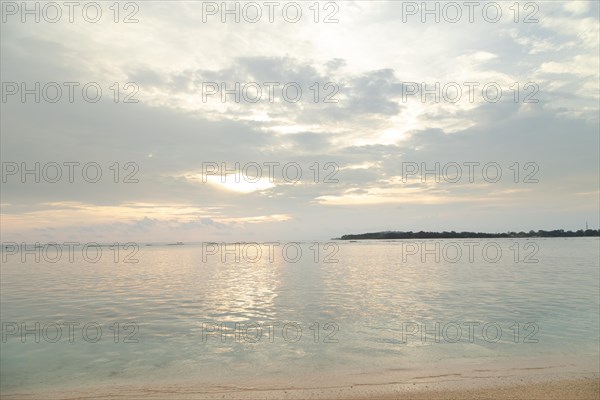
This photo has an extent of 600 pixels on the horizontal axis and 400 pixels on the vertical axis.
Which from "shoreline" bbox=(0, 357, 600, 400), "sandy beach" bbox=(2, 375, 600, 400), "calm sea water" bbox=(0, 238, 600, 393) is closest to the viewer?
"sandy beach" bbox=(2, 375, 600, 400)

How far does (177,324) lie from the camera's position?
2334cm

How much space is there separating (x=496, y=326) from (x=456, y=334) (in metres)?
3.64

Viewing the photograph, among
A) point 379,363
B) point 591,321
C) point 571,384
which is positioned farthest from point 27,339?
point 591,321

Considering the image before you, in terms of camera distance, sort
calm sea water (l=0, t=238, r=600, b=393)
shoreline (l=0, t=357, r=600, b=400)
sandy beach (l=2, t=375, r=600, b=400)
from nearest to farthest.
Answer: sandy beach (l=2, t=375, r=600, b=400), shoreline (l=0, t=357, r=600, b=400), calm sea water (l=0, t=238, r=600, b=393)

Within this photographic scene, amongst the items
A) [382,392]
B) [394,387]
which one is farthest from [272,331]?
[382,392]

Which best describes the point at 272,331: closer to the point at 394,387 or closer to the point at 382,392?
the point at 394,387

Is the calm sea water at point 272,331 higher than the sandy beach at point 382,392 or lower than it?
lower

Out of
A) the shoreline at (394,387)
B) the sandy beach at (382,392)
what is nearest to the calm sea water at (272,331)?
the shoreline at (394,387)

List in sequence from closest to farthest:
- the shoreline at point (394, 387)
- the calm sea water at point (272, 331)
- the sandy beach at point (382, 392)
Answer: the sandy beach at point (382, 392), the shoreline at point (394, 387), the calm sea water at point (272, 331)

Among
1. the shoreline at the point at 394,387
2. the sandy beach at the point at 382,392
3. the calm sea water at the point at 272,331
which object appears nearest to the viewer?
the sandy beach at the point at 382,392

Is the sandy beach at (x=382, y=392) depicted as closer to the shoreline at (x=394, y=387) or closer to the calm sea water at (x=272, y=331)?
the shoreline at (x=394, y=387)

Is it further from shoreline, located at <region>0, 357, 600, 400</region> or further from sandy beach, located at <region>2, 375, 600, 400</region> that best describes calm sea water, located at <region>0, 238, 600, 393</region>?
sandy beach, located at <region>2, 375, 600, 400</region>

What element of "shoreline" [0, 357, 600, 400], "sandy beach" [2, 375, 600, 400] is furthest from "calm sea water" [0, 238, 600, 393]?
"sandy beach" [2, 375, 600, 400]

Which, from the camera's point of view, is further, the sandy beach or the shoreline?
the shoreline
